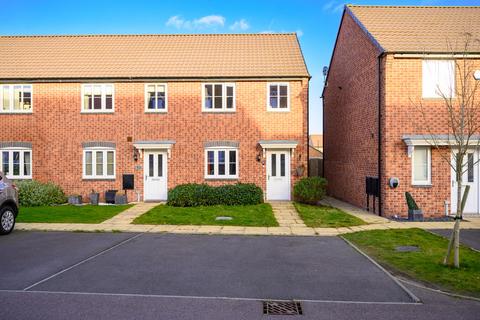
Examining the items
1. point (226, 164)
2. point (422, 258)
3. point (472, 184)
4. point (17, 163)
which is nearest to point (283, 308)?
point (422, 258)

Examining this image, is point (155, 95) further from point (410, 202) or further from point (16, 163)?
point (410, 202)

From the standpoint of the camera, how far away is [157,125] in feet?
57.8

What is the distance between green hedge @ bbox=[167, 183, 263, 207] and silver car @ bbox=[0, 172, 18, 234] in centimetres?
Answer: 598

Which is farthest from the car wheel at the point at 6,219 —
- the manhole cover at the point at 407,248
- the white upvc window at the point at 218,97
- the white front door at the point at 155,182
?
the manhole cover at the point at 407,248

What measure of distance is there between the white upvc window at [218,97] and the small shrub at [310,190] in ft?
14.9

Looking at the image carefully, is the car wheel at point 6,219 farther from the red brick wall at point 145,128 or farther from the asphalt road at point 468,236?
the asphalt road at point 468,236

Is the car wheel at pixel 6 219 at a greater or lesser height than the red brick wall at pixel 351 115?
lesser

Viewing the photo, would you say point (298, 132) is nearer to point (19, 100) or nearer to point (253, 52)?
point (253, 52)

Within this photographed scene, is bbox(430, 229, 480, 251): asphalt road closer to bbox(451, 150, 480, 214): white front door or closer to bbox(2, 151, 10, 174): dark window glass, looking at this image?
bbox(451, 150, 480, 214): white front door

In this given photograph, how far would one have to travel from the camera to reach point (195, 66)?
59.5 ft

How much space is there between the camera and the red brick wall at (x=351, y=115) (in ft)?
49.2

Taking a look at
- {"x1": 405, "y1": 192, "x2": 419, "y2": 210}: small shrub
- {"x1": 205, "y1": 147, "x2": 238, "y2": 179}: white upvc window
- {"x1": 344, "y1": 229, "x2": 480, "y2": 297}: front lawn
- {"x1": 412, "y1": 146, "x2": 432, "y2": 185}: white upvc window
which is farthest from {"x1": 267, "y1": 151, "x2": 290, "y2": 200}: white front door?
{"x1": 344, "y1": 229, "x2": 480, "y2": 297}: front lawn

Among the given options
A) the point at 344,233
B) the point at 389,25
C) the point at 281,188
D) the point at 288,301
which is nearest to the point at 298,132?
the point at 281,188

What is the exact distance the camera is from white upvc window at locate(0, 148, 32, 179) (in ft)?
58.2
